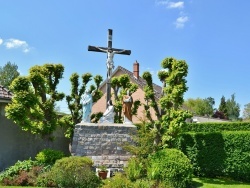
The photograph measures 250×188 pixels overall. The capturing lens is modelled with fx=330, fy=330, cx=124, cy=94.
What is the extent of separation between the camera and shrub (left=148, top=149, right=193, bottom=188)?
1250 centimetres

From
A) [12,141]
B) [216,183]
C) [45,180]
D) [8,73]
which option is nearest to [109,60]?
[12,141]

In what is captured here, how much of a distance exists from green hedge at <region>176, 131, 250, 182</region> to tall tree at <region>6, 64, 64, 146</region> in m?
6.98

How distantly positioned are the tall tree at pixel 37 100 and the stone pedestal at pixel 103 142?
176 centimetres

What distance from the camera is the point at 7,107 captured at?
15062 millimetres

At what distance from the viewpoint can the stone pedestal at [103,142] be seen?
1588cm

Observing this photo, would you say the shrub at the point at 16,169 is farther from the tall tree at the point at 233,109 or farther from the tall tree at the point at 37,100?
the tall tree at the point at 233,109

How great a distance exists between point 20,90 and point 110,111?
4.56 metres

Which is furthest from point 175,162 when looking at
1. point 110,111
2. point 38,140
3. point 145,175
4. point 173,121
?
point 38,140

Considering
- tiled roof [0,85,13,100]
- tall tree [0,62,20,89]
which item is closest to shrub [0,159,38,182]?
tiled roof [0,85,13,100]

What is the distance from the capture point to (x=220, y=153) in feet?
51.6

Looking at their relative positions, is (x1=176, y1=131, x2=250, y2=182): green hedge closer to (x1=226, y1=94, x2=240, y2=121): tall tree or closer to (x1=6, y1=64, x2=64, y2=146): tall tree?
(x1=6, y1=64, x2=64, y2=146): tall tree

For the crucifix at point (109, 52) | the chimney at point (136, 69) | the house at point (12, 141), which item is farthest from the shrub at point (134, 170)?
the chimney at point (136, 69)

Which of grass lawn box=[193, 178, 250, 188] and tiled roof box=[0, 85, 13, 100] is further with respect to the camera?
tiled roof box=[0, 85, 13, 100]

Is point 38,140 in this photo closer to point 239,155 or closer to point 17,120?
point 17,120
